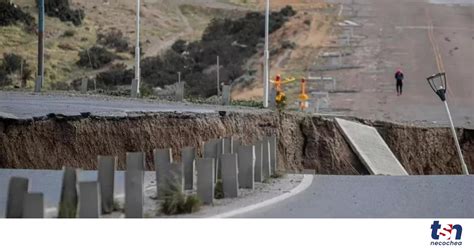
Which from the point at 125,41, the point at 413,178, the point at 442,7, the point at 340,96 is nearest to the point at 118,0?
the point at 125,41

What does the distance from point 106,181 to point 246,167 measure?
3.23 metres

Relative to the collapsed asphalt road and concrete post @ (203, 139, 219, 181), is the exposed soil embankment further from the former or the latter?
concrete post @ (203, 139, 219, 181)

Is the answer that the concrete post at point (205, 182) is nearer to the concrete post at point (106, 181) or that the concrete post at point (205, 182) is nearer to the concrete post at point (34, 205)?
the concrete post at point (106, 181)

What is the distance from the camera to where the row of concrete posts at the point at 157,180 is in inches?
469

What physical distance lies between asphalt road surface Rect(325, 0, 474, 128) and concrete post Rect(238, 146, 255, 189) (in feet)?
70.9

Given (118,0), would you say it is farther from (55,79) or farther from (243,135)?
(243,135)

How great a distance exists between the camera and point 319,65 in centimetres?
5684

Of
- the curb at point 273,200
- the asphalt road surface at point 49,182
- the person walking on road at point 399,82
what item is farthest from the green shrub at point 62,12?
the curb at point 273,200

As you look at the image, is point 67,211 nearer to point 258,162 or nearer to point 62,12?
point 258,162

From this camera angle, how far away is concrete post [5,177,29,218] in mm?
12266

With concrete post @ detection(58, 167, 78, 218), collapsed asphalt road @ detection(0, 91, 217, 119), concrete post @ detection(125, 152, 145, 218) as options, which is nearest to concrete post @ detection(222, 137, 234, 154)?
concrete post @ detection(125, 152, 145, 218)

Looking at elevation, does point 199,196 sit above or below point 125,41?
below

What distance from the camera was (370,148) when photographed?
32.0 metres
